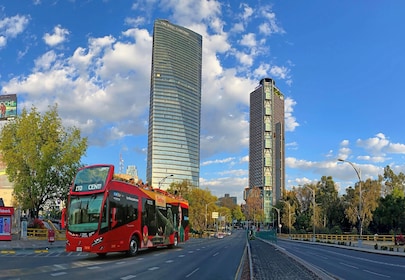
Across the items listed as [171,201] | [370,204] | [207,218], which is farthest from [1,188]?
[370,204]

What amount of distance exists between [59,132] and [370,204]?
62.4 m

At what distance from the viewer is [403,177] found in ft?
346

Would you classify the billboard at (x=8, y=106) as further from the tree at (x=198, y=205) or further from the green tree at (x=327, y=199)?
the green tree at (x=327, y=199)

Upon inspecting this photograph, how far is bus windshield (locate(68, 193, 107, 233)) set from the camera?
21.3 metres

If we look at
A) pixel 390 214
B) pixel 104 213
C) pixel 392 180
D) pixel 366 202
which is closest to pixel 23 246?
pixel 104 213

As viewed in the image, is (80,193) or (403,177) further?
(403,177)

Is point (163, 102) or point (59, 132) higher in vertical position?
point (163, 102)

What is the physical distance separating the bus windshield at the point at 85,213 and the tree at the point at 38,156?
28.5 m

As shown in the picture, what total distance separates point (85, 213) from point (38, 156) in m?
31.2

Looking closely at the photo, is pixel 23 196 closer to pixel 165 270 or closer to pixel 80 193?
pixel 80 193

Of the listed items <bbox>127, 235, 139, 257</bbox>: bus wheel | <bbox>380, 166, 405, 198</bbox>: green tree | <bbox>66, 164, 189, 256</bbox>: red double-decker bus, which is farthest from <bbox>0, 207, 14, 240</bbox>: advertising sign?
<bbox>380, 166, 405, 198</bbox>: green tree

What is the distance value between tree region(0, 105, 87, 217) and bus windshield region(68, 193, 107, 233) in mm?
28509

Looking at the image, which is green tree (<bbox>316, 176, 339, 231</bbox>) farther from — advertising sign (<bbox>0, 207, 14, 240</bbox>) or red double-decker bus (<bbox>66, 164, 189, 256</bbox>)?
red double-decker bus (<bbox>66, 164, 189, 256</bbox>)

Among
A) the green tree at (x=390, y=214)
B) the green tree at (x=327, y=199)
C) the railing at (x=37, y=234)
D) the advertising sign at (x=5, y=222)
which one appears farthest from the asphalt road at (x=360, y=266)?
the green tree at (x=327, y=199)
